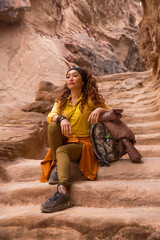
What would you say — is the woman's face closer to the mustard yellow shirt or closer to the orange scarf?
the mustard yellow shirt

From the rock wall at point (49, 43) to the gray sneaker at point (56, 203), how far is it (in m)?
3.36

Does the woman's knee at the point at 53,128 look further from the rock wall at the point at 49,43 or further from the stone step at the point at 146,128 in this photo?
the rock wall at the point at 49,43

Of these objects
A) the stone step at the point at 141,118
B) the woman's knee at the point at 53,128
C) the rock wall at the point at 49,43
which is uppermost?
the rock wall at the point at 49,43

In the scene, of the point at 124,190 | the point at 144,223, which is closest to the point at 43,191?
the point at 124,190

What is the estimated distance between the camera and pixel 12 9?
6727 millimetres

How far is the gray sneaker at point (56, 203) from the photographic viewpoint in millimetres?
1418

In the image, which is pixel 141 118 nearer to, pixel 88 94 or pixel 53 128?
pixel 88 94

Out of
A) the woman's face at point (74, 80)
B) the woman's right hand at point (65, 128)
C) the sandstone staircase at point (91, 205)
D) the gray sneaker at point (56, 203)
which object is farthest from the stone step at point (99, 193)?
the woman's face at point (74, 80)

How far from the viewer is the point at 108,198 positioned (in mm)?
1507

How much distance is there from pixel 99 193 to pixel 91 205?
3.8 inches

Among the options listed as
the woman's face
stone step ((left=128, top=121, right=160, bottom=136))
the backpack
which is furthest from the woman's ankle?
stone step ((left=128, top=121, right=160, bottom=136))

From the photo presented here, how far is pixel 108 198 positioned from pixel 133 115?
2157 mm

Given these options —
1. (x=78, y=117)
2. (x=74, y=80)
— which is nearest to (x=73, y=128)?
(x=78, y=117)

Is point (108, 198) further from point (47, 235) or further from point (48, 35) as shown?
point (48, 35)
